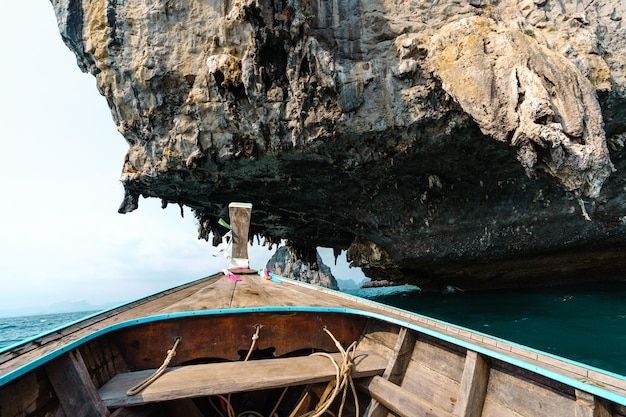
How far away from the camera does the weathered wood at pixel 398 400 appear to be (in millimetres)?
2439

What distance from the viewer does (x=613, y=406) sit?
1.81 m

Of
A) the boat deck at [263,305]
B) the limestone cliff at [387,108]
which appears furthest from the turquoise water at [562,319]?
the boat deck at [263,305]

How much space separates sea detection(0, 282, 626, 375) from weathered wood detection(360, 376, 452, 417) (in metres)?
3.21

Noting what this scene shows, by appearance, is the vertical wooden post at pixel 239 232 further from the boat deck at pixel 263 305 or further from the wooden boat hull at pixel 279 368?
the wooden boat hull at pixel 279 368

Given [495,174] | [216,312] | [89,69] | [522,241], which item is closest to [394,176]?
[495,174]

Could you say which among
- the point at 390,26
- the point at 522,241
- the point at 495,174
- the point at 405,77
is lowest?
the point at 522,241

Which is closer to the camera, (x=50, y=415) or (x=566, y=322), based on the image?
(x=50, y=415)

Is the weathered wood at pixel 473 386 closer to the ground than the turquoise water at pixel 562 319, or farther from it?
farther from it

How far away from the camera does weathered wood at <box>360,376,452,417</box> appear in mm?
2439

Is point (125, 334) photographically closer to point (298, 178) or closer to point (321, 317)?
point (321, 317)

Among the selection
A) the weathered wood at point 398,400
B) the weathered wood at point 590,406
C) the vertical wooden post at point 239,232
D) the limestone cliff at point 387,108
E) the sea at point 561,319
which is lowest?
the sea at point 561,319

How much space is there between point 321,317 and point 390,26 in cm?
895

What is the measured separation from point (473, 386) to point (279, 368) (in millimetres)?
1627

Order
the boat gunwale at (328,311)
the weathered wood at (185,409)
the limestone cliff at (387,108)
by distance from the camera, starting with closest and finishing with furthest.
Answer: the boat gunwale at (328,311) → the weathered wood at (185,409) → the limestone cliff at (387,108)
